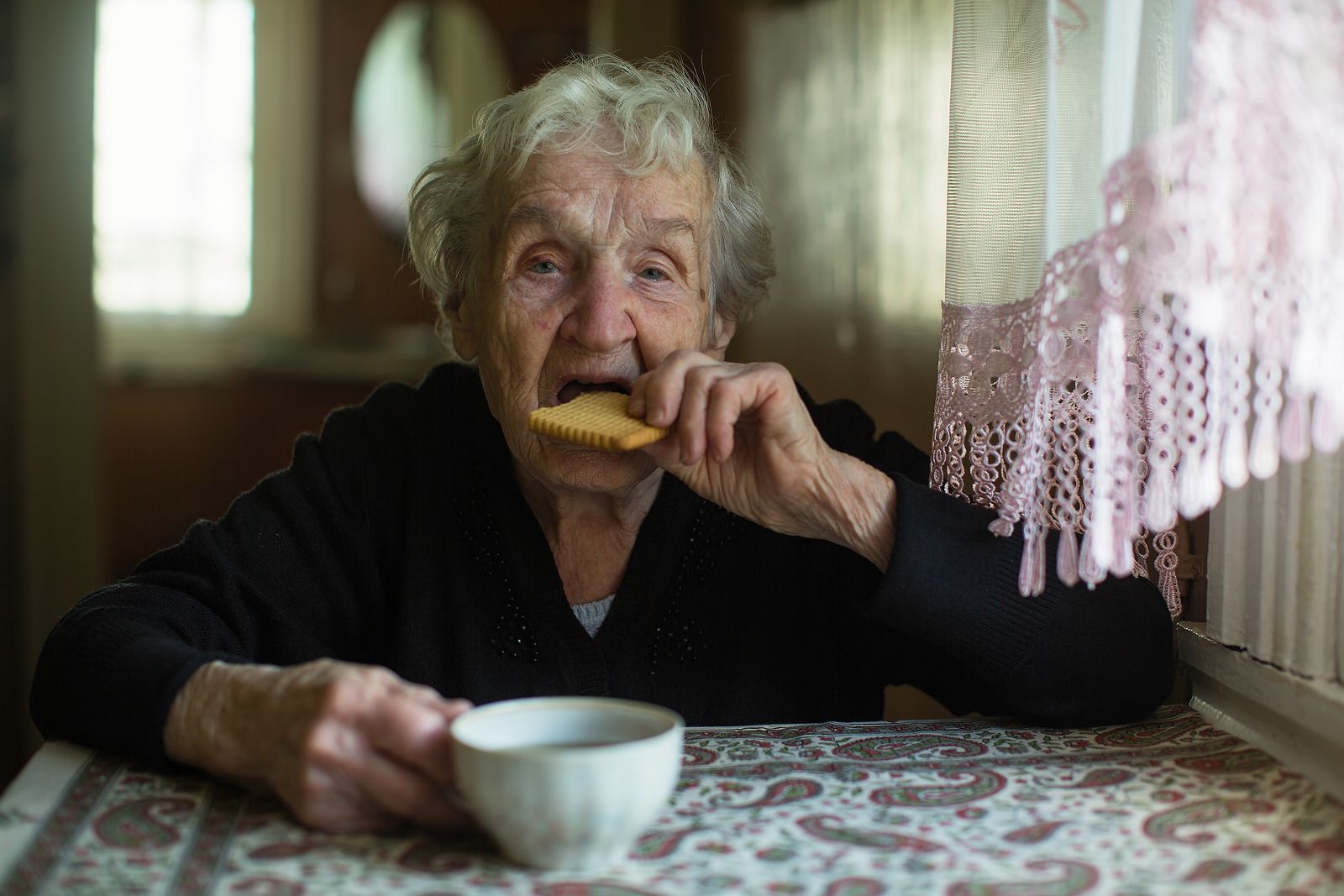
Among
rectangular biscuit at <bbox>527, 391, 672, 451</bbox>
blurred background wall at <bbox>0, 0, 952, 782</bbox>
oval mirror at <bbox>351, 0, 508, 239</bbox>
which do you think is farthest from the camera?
oval mirror at <bbox>351, 0, 508, 239</bbox>

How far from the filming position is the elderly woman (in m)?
1.13

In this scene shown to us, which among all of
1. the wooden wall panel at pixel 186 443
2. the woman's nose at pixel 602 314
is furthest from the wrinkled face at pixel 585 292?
the wooden wall panel at pixel 186 443

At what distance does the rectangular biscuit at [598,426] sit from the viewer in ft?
3.60

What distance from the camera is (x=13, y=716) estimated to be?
120 inches

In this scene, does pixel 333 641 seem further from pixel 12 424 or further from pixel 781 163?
pixel 12 424

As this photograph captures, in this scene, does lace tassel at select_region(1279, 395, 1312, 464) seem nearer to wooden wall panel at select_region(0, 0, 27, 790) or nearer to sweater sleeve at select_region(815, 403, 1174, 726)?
sweater sleeve at select_region(815, 403, 1174, 726)

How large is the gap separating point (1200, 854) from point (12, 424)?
10.4ft

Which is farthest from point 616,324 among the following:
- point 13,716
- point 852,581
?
point 13,716

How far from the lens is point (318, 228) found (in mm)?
4664

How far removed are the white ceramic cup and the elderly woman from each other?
16.1 inches

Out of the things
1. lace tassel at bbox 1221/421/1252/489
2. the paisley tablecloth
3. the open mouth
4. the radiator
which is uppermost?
the open mouth

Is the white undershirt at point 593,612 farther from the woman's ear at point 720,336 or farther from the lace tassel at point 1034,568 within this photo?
the lace tassel at point 1034,568

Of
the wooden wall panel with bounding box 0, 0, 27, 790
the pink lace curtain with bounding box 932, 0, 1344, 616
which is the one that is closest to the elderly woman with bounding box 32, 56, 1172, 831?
the pink lace curtain with bounding box 932, 0, 1344, 616

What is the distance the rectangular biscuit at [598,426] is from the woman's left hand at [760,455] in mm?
16
